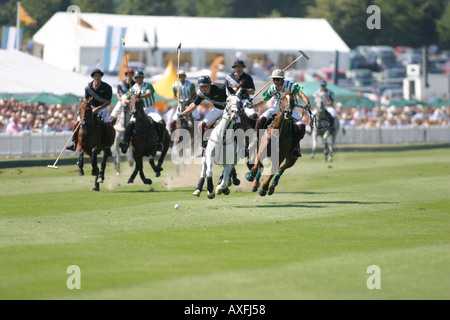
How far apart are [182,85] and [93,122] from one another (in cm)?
437

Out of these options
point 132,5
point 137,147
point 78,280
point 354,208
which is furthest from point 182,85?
point 132,5

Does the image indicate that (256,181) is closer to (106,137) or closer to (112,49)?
(106,137)

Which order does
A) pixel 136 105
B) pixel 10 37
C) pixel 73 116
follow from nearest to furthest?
pixel 136 105 → pixel 73 116 → pixel 10 37

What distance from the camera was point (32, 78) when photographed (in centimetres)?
4194

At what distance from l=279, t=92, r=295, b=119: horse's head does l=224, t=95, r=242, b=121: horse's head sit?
1.11 metres

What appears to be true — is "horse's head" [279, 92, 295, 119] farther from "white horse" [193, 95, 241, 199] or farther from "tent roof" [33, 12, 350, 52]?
"tent roof" [33, 12, 350, 52]

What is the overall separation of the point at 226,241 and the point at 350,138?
131ft

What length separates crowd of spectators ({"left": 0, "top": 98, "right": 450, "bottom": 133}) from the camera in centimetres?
3996

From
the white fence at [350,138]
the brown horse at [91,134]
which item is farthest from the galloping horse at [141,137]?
the white fence at [350,138]

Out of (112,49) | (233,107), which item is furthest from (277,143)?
(112,49)

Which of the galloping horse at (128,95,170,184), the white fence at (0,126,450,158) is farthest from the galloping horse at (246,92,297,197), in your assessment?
the white fence at (0,126,450,158)

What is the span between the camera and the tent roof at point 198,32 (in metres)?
71.9
